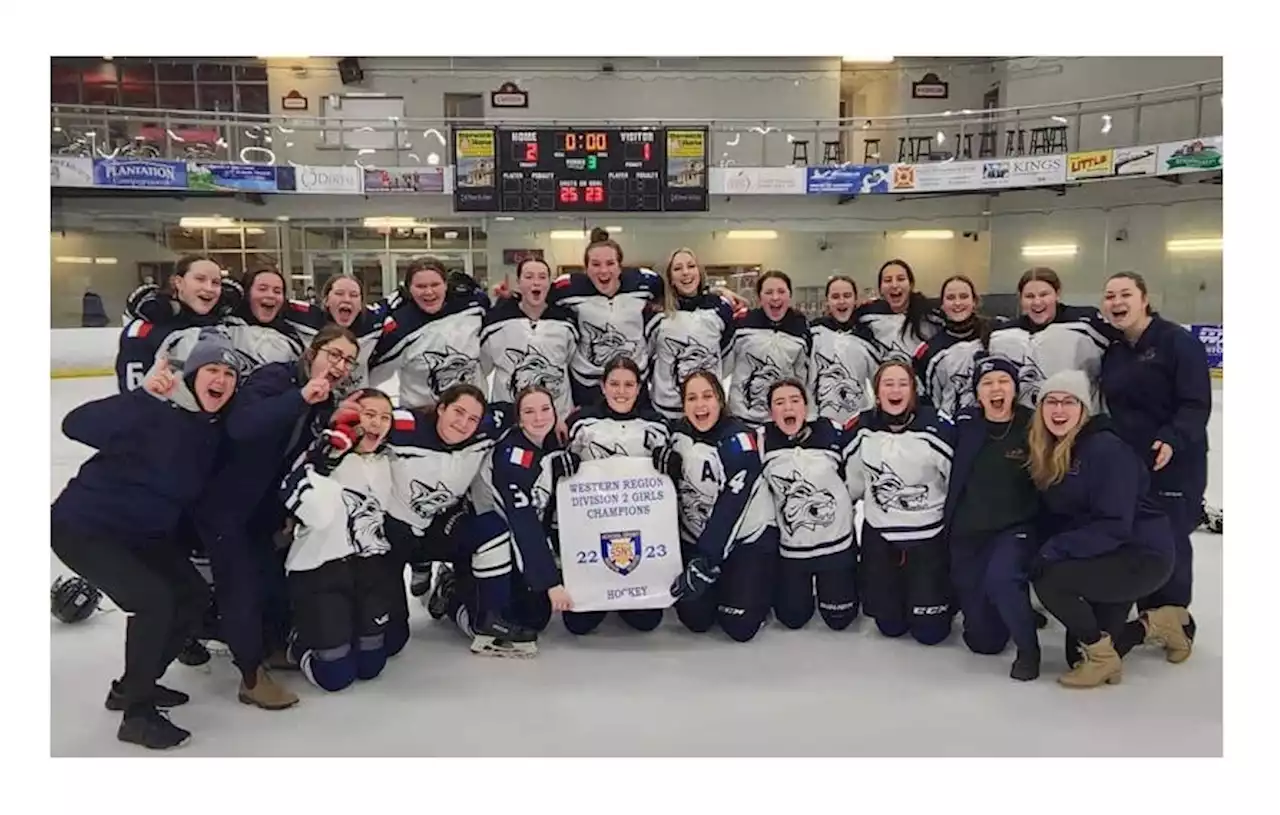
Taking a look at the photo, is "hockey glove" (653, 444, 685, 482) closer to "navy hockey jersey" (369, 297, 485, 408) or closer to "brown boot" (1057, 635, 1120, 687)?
"navy hockey jersey" (369, 297, 485, 408)

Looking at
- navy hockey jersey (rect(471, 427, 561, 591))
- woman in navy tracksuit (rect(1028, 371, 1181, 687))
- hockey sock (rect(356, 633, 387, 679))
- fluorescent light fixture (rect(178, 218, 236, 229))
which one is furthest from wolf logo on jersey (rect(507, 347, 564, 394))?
fluorescent light fixture (rect(178, 218, 236, 229))

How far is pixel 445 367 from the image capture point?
11.3 feet

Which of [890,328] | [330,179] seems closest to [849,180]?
[330,179]

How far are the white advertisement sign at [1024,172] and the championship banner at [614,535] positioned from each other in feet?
41.2

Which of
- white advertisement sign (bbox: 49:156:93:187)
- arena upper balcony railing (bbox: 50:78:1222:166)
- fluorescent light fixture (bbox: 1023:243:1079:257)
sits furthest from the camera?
fluorescent light fixture (bbox: 1023:243:1079:257)

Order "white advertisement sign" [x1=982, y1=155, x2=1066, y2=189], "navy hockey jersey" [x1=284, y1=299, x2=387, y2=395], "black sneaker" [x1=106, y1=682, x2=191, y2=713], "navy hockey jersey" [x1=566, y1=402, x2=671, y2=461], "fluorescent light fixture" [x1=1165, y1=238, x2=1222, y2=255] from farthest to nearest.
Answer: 1. "white advertisement sign" [x1=982, y1=155, x2=1066, y2=189]
2. "fluorescent light fixture" [x1=1165, y1=238, x2=1222, y2=255]
3. "navy hockey jersey" [x1=284, y1=299, x2=387, y2=395]
4. "navy hockey jersey" [x1=566, y1=402, x2=671, y2=461]
5. "black sneaker" [x1=106, y1=682, x2=191, y2=713]

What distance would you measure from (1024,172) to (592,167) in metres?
6.88

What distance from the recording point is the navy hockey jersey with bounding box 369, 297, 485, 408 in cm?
343

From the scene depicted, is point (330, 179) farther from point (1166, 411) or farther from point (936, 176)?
point (1166, 411)

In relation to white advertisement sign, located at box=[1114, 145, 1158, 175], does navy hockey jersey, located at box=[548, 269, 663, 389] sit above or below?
below

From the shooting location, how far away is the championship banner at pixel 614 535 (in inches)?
120

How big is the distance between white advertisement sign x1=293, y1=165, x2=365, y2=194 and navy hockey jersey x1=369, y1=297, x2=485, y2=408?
11463mm
